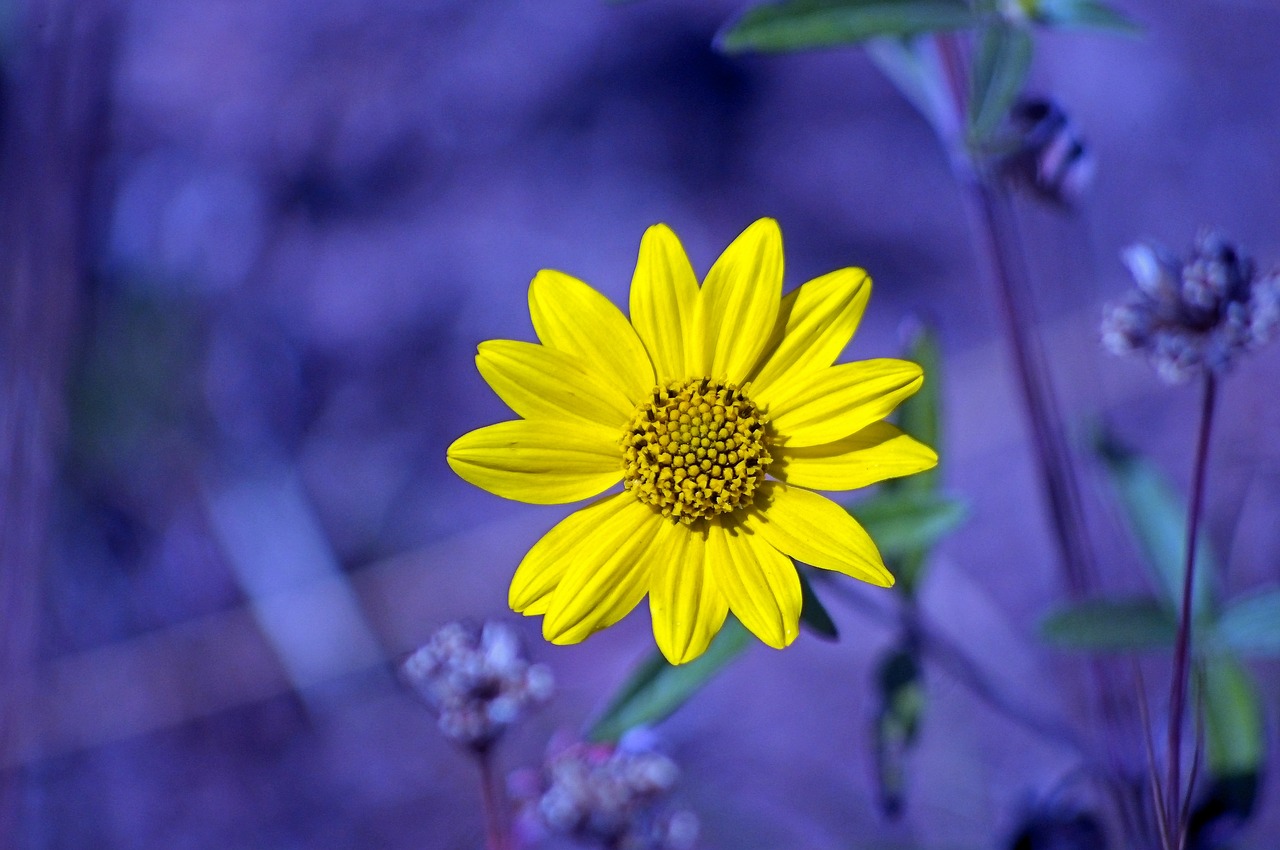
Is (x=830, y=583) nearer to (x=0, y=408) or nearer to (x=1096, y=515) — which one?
(x=1096, y=515)

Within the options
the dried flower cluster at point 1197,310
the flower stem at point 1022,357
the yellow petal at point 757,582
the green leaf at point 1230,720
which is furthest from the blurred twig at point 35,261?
the green leaf at point 1230,720

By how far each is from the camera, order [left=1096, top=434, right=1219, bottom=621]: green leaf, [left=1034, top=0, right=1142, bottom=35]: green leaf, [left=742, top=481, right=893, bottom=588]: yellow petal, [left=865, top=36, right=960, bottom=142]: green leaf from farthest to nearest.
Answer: [left=1096, top=434, right=1219, bottom=621]: green leaf → [left=865, top=36, right=960, bottom=142]: green leaf → [left=1034, top=0, right=1142, bottom=35]: green leaf → [left=742, top=481, right=893, bottom=588]: yellow petal

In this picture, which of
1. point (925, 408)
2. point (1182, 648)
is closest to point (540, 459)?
point (925, 408)

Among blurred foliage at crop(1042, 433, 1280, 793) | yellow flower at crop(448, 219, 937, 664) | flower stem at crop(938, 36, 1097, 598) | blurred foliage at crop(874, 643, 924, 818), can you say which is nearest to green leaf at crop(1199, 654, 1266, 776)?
blurred foliage at crop(1042, 433, 1280, 793)

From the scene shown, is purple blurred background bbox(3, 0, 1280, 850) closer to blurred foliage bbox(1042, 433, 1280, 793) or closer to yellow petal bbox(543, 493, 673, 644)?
blurred foliage bbox(1042, 433, 1280, 793)

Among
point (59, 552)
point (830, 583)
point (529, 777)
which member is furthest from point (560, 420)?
point (59, 552)

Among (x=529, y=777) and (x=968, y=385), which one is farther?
(x=968, y=385)
